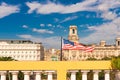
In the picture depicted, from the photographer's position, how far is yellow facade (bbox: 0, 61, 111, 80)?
28.7m

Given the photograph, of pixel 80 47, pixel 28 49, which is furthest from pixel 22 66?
pixel 28 49

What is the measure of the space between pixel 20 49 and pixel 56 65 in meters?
131

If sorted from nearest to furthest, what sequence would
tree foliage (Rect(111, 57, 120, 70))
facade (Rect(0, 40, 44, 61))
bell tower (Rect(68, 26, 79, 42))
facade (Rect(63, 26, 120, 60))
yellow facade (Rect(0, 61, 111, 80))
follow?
yellow facade (Rect(0, 61, 111, 80)) → tree foliage (Rect(111, 57, 120, 70)) → facade (Rect(0, 40, 44, 61)) → bell tower (Rect(68, 26, 79, 42)) → facade (Rect(63, 26, 120, 60))

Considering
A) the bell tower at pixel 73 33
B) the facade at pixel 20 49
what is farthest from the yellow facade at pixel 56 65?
the bell tower at pixel 73 33

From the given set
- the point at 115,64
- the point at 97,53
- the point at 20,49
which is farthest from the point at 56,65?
the point at 97,53

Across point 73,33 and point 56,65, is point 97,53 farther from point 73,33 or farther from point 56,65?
point 56,65

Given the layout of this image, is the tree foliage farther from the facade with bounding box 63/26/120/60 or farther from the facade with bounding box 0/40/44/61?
the facade with bounding box 63/26/120/60

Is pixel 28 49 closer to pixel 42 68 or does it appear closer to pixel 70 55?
pixel 70 55

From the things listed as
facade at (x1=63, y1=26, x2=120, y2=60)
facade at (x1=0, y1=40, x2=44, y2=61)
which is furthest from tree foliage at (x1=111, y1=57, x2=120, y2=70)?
facade at (x1=63, y1=26, x2=120, y2=60)

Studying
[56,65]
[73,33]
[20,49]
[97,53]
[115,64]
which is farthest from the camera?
[97,53]

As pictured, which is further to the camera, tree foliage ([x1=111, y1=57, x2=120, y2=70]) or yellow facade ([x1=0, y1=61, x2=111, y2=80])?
tree foliage ([x1=111, y1=57, x2=120, y2=70])

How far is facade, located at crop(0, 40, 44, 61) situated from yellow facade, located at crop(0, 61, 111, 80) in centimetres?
12885

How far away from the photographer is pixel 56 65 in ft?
94.8

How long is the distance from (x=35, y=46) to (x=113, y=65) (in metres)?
134
